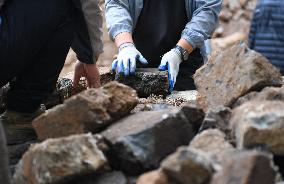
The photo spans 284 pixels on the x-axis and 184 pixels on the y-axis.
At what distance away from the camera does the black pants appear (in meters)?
2.25

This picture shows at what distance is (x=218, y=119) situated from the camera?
1756 mm

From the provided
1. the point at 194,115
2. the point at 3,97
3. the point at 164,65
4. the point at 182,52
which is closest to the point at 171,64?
the point at 164,65

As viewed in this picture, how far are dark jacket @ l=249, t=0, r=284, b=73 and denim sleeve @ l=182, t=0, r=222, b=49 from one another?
0.65 meters

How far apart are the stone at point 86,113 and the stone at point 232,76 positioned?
14.8 inches

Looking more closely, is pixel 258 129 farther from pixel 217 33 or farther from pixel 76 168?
pixel 217 33

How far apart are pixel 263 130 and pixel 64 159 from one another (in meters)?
0.58

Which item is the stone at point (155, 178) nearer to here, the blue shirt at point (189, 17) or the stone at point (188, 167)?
the stone at point (188, 167)

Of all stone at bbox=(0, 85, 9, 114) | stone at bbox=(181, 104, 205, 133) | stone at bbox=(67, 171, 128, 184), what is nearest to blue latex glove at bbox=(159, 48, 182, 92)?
stone at bbox=(0, 85, 9, 114)

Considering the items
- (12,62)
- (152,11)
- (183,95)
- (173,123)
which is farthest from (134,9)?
(173,123)

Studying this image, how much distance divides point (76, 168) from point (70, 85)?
157cm

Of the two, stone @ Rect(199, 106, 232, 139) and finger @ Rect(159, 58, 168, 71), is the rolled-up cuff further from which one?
stone @ Rect(199, 106, 232, 139)

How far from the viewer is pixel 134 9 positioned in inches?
128

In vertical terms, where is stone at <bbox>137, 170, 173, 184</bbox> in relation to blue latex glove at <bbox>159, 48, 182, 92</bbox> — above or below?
above

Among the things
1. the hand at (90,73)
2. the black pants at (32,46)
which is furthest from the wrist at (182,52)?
the black pants at (32,46)
